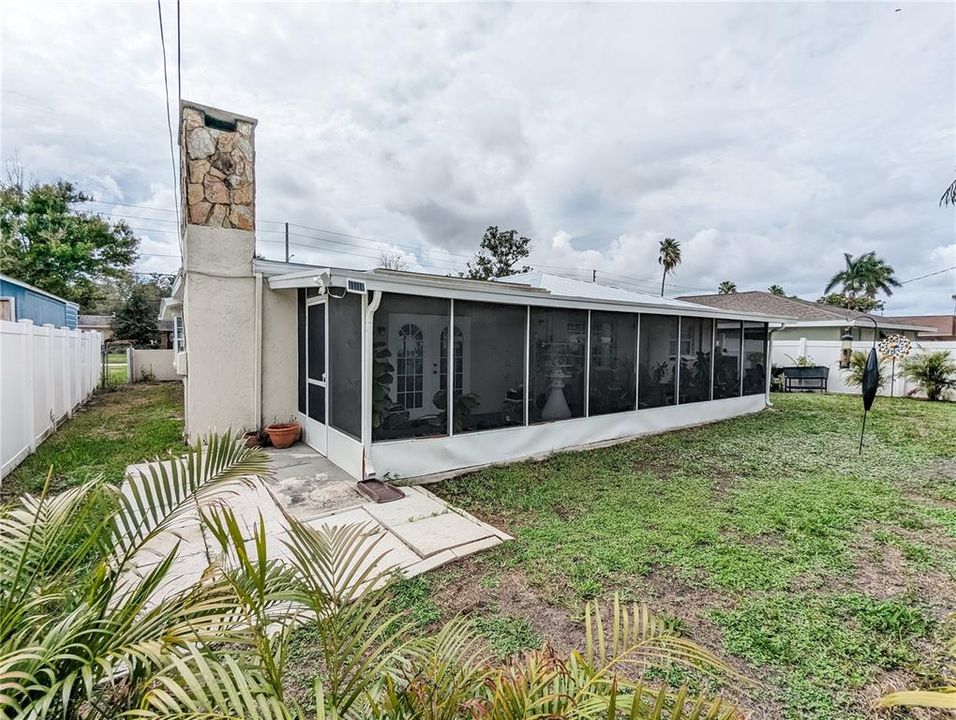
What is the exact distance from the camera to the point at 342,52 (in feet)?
21.4

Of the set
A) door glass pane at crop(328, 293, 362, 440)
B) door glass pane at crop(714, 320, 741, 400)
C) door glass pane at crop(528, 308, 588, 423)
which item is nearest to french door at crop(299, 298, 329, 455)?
door glass pane at crop(328, 293, 362, 440)

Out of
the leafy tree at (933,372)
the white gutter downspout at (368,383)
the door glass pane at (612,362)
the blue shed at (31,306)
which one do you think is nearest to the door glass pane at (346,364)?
the white gutter downspout at (368,383)

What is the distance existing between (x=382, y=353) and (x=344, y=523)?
6.24 feet

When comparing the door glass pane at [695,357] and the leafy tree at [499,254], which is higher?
the leafy tree at [499,254]

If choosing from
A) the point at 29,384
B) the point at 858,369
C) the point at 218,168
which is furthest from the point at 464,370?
the point at 858,369

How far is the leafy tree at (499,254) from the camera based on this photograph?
25.5 metres

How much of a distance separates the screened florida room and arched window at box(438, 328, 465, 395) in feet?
0.04

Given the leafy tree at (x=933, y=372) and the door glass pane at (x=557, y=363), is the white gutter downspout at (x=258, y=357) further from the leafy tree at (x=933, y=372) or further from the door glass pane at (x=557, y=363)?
the leafy tree at (x=933, y=372)

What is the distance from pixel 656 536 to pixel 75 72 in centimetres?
986

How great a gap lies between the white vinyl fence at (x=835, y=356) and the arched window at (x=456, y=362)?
14.5 metres

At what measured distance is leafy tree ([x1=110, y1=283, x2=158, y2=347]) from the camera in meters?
23.8

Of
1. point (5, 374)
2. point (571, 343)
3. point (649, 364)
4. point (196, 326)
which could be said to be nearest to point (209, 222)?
point (196, 326)

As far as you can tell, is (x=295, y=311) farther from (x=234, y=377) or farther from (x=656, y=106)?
(x=656, y=106)

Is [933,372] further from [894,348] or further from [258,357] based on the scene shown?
[258,357]
